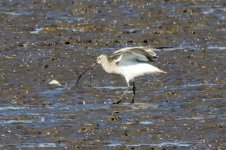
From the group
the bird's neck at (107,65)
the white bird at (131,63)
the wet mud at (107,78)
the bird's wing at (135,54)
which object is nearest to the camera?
the wet mud at (107,78)

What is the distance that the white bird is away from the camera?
592 inches

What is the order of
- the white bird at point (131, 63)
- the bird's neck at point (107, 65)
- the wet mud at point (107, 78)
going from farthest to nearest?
the bird's neck at point (107, 65) < the white bird at point (131, 63) < the wet mud at point (107, 78)

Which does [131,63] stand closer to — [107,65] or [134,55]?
[134,55]

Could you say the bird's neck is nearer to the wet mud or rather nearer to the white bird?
the white bird

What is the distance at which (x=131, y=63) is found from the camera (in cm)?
1552

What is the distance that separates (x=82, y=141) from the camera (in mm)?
11953

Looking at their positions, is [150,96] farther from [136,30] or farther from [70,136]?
[136,30]

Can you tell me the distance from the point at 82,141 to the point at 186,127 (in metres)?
1.40

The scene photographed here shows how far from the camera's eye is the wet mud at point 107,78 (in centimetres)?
1228

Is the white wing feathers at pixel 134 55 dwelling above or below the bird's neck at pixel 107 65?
above

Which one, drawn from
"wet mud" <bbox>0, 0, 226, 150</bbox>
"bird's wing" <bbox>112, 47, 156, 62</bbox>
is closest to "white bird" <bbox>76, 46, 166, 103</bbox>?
"bird's wing" <bbox>112, 47, 156, 62</bbox>

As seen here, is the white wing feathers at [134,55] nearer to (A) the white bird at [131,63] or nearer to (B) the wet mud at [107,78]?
(A) the white bird at [131,63]

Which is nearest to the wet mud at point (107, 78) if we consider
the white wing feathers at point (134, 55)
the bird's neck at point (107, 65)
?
the bird's neck at point (107, 65)

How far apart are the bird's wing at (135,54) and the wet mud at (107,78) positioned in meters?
0.49
